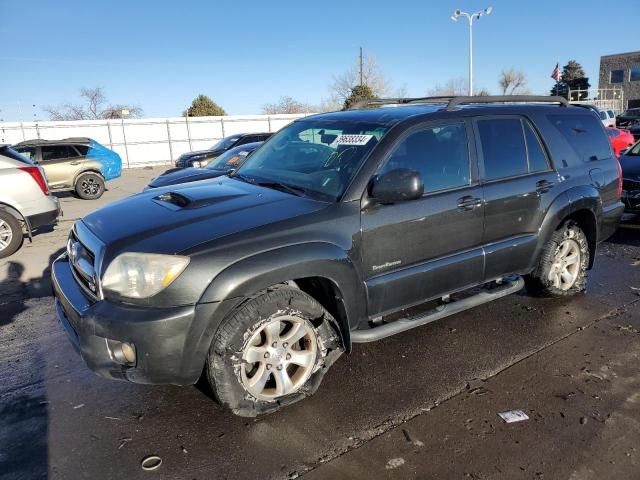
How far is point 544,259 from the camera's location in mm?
4438

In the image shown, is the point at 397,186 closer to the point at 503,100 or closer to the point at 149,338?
the point at 149,338

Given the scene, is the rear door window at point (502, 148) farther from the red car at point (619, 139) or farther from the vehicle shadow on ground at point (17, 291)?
the red car at point (619, 139)

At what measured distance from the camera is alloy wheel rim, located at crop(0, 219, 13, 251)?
7188 mm

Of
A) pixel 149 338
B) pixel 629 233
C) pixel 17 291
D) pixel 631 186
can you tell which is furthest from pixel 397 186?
pixel 629 233

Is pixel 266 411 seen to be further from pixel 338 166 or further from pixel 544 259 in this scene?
pixel 544 259

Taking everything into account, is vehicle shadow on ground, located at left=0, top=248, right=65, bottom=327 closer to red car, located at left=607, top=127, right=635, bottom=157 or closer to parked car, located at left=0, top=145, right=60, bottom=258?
parked car, located at left=0, top=145, right=60, bottom=258

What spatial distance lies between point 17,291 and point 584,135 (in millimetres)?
6291

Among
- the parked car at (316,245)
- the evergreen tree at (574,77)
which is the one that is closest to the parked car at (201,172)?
the parked car at (316,245)

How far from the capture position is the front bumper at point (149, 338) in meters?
2.53

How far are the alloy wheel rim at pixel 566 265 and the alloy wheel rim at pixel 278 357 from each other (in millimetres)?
2708

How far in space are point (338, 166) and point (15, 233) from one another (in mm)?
6023

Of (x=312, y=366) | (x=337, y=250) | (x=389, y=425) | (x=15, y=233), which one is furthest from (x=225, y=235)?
(x=15, y=233)

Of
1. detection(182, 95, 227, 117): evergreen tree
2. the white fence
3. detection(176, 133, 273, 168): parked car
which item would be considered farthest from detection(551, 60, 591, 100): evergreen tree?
detection(176, 133, 273, 168): parked car

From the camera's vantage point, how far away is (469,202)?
3641 mm
